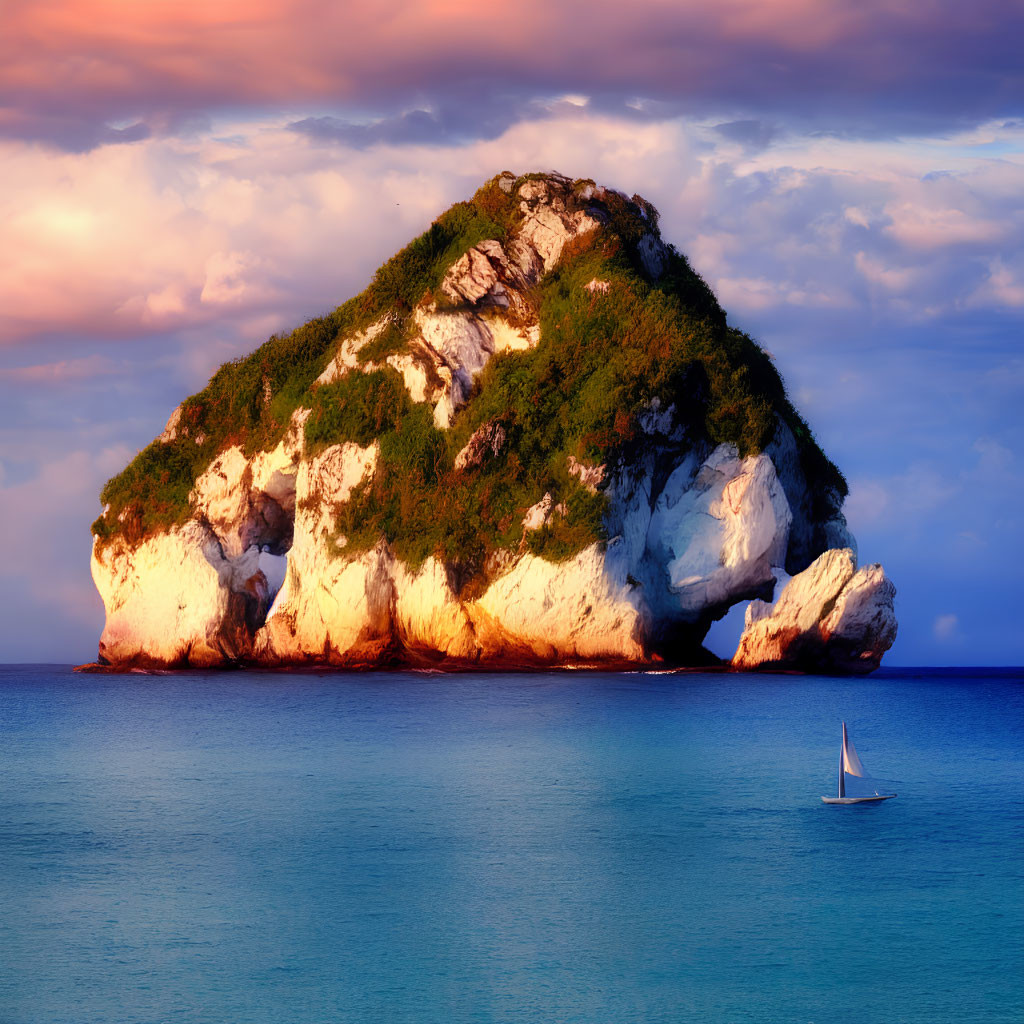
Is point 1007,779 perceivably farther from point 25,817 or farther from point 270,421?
point 270,421

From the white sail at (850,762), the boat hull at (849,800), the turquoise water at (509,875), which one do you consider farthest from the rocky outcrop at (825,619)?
the white sail at (850,762)

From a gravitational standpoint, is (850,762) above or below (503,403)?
below

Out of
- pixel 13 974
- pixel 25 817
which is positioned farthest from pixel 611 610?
pixel 13 974

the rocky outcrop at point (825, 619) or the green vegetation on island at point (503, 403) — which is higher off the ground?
the green vegetation on island at point (503, 403)

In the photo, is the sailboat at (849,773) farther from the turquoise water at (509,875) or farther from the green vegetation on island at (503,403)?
the green vegetation on island at (503,403)

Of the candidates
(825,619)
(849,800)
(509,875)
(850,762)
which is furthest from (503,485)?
(509,875)

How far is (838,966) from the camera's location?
42.7 feet

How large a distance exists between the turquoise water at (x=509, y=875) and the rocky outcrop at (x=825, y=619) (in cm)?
1275

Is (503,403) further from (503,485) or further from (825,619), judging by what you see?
(825,619)

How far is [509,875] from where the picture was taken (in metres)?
16.8

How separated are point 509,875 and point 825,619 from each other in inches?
1256

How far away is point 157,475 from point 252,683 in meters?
14.0

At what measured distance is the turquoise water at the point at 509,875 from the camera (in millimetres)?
12180

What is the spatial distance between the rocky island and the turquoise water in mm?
14111
